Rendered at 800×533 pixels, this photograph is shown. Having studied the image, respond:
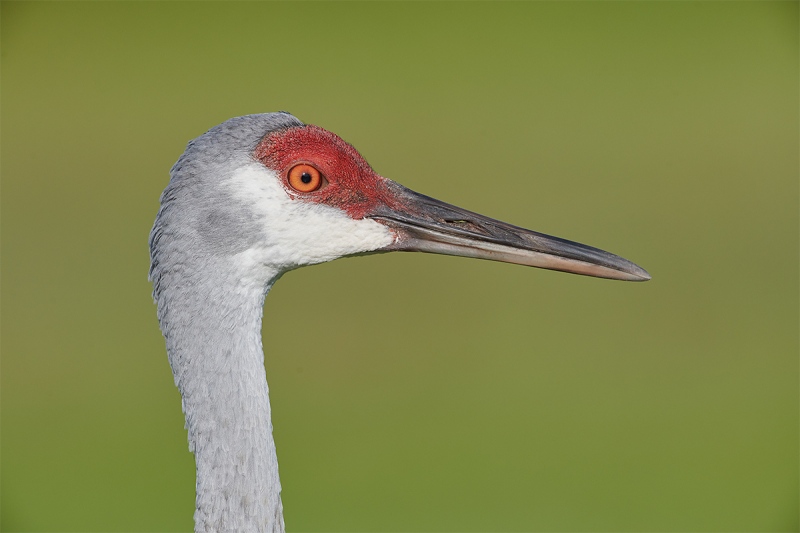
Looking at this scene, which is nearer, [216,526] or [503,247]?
[216,526]

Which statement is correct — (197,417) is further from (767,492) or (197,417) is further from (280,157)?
(767,492)

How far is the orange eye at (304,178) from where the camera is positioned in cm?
295

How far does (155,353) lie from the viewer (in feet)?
32.8

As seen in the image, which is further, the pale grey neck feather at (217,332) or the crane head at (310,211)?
the crane head at (310,211)

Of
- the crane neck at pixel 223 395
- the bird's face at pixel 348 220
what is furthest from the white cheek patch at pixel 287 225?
the crane neck at pixel 223 395

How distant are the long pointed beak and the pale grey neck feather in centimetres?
52

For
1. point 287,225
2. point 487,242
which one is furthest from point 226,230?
point 487,242

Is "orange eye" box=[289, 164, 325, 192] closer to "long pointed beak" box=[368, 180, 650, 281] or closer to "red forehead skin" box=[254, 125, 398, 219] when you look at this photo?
"red forehead skin" box=[254, 125, 398, 219]

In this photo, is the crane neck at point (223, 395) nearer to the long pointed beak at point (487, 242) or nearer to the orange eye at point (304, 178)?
the orange eye at point (304, 178)

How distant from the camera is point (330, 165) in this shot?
Result: 301cm

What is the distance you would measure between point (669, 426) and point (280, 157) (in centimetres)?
672

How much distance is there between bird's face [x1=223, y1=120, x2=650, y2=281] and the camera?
9.55ft

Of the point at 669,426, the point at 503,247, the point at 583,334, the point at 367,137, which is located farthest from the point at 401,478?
the point at 367,137

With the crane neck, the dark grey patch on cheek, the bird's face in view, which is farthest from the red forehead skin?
the crane neck
